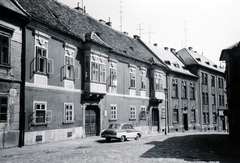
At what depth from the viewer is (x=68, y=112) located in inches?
810

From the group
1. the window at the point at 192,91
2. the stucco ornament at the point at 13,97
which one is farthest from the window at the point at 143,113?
the stucco ornament at the point at 13,97

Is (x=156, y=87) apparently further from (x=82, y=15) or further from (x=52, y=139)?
(x=52, y=139)

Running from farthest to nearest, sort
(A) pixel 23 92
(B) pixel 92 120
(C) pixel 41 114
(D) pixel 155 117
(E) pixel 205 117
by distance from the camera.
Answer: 1. (E) pixel 205 117
2. (D) pixel 155 117
3. (B) pixel 92 120
4. (C) pixel 41 114
5. (A) pixel 23 92

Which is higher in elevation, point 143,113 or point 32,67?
point 32,67

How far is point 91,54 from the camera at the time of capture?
22469 millimetres

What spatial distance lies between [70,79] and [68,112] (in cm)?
254

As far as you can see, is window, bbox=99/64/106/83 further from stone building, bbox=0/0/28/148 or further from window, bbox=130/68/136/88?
stone building, bbox=0/0/28/148

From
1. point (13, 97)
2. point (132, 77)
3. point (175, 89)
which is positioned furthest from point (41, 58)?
point (175, 89)

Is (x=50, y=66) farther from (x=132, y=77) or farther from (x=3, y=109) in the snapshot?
(x=132, y=77)

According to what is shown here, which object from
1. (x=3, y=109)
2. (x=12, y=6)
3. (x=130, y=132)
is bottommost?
(x=130, y=132)

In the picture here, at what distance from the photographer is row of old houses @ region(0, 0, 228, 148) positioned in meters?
Result: 15.9

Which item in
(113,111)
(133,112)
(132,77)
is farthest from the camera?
(132,77)

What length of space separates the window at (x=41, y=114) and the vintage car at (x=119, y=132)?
13.5ft

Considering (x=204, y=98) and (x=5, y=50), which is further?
(x=204, y=98)
